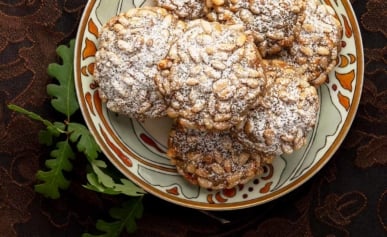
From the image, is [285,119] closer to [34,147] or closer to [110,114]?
[110,114]

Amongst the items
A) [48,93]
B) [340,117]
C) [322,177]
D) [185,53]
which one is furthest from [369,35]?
[48,93]

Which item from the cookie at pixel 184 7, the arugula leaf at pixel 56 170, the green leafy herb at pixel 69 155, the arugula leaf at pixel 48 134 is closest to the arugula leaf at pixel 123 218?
the green leafy herb at pixel 69 155

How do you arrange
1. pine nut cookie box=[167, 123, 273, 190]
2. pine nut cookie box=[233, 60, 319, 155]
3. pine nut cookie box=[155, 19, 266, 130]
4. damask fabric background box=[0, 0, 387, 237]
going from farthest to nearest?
damask fabric background box=[0, 0, 387, 237] → pine nut cookie box=[167, 123, 273, 190] → pine nut cookie box=[233, 60, 319, 155] → pine nut cookie box=[155, 19, 266, 130]

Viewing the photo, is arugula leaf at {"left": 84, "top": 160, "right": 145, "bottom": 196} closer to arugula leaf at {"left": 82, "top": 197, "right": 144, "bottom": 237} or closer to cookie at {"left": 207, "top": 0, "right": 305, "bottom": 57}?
arugula leaf at {"left": 82, "top": 197, "right": 144, "bottom": 237}

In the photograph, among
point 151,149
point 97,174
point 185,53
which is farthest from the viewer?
point 151,149

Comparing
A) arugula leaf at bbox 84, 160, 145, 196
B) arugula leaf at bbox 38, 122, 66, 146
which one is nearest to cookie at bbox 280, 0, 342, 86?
arugula leaf at bbox 84, 160, 145, 196

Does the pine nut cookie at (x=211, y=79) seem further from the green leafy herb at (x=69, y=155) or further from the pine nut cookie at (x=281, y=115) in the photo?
the green leafy herb at (x=69, y=155)
